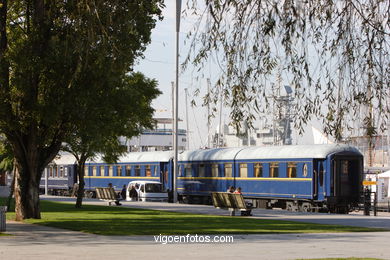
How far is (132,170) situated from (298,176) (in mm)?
20947

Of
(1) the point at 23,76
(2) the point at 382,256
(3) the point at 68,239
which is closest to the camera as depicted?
(2) the point at 382,256

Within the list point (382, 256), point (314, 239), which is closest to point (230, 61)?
point (382, 256)

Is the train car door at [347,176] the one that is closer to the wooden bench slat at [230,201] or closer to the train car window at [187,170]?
the wooden bench slat at [230,201]

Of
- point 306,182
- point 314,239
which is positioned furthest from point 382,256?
point 306,182

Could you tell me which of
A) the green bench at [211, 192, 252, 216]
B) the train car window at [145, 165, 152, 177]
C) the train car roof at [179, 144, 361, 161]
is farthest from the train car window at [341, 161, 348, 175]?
the train car window at [145, 165, 152, 177]

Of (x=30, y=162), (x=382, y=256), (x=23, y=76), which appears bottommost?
(x=382, y=256)

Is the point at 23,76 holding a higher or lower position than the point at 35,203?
higher

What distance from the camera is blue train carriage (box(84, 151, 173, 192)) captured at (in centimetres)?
5584

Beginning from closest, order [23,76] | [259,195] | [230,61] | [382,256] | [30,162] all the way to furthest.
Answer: [230,61]
[382,256]
[23,76]
[30,162]
[259,195]

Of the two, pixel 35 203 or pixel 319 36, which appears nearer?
pixel 319 36

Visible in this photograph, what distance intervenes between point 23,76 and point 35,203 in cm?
585

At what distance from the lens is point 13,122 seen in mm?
29781

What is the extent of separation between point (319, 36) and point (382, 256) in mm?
8446

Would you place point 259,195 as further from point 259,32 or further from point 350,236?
point 259,32
